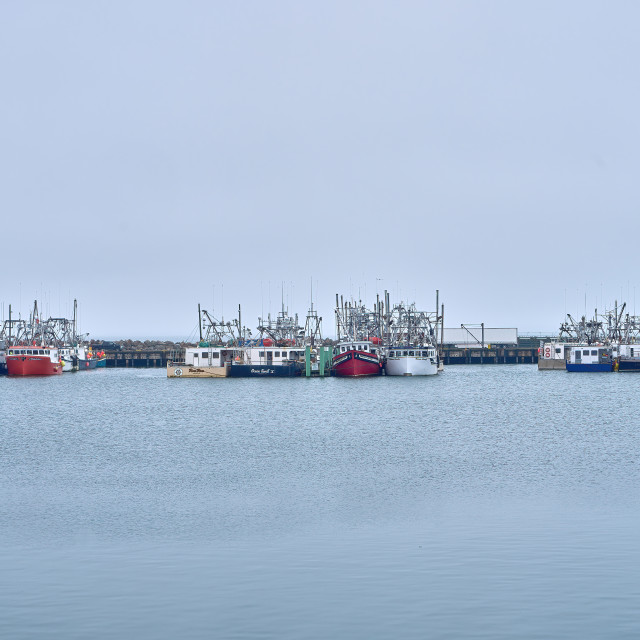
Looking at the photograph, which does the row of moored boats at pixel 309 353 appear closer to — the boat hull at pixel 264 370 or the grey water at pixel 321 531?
the boat hull at pixel 264 370

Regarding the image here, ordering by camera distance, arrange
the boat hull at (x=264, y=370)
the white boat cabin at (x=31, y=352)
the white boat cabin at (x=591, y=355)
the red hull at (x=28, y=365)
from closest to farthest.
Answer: the boat hull at (x=264, y=370), the red hull at (x=28, y=365), the white boat cabin at (x=591, y=355), the white boat cabin at (x=31, y=352)

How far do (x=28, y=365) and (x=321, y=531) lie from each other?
134 metres

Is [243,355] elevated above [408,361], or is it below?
above

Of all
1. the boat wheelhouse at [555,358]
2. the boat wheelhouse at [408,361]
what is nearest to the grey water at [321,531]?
the boat wheelhouse at [408,361]

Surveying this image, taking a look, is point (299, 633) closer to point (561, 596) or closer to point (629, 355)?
point (561, 596)

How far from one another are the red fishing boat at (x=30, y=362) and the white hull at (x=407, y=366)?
55.7 meters

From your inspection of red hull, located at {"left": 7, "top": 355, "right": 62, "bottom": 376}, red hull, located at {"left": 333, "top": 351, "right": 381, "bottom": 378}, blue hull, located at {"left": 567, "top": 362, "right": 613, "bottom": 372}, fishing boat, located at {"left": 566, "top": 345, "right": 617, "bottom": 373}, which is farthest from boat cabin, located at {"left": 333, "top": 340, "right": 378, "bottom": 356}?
red hull, located at {"left": 7, "top": 355, "right": 62, "bottom": 376}

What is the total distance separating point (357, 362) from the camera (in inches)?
5502

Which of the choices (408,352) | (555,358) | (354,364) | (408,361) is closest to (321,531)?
(354,364)

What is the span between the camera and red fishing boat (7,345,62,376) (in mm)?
158125

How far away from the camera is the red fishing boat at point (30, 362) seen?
519 ft

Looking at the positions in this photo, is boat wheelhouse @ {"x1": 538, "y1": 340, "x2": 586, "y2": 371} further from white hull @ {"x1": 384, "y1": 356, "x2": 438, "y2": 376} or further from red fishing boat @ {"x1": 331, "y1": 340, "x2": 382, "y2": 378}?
red fishing boat @ {"x1": 331, "y1": 340, "x2": 382, "y2": 378}

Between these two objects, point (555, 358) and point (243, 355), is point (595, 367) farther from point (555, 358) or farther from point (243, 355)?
point (243, 355)

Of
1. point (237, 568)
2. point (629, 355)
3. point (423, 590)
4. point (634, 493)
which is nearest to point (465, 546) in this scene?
point (423, 590)
